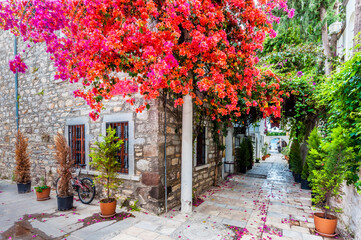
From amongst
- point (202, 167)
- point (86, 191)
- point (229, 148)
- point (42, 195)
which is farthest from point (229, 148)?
point (42, 195)

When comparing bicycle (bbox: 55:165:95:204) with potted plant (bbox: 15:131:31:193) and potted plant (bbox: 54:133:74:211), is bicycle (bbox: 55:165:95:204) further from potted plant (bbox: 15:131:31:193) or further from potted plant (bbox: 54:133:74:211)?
potted plant (bbox: 15:131:31:193)

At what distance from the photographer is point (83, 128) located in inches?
227

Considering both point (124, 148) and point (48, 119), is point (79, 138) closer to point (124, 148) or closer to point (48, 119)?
point (48, 119)

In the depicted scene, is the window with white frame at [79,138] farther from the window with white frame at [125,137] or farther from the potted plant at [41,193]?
the potted plant at [41,193]

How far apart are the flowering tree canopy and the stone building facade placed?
2.63 ft

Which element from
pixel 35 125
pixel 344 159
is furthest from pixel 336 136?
pixel 35 125

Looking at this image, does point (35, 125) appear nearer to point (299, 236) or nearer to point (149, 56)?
point (149, 56)

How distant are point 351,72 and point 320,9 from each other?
6.73m

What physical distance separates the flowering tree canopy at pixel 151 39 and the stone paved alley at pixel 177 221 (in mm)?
2203

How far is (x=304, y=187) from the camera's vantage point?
22.5 ft

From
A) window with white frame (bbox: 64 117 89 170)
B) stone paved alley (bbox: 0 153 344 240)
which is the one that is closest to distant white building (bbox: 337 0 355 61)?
stone paved alley (bbox: 0 153 344 240)

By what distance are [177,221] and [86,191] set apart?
269 cm

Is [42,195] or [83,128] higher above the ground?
[83,128]

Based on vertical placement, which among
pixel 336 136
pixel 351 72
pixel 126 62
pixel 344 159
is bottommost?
pixel 344 159
